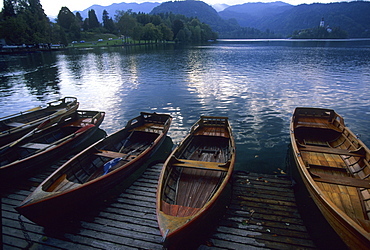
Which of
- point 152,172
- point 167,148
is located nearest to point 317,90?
point 167,148

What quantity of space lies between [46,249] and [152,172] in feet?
20.1

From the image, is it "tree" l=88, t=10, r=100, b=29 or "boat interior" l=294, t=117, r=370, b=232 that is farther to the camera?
"tree" l=88, t=10, r=100, b=29

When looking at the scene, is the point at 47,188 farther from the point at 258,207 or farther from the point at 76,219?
the point at 258,207

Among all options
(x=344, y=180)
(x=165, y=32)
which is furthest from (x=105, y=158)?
(x=165, y=32)

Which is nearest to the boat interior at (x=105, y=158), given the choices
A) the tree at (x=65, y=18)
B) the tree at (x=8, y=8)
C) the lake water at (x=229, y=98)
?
the lake water at (x=229, y=98)

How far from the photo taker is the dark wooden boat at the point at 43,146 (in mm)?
11352

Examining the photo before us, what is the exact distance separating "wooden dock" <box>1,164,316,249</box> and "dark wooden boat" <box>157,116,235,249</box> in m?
1.19

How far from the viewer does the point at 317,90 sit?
3181 centimetres

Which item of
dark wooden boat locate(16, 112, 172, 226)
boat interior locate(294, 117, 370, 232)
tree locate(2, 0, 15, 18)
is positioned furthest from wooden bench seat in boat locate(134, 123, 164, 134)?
tree locate(2, 0, 15, 18)

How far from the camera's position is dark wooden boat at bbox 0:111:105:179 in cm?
1135

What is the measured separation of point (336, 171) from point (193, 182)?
783 centimetres

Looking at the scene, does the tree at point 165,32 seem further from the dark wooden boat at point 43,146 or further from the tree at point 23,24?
the dark wooden boat at point 43,146

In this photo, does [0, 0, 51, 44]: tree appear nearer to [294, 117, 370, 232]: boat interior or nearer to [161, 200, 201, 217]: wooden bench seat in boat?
[161, 200, 201, 217]: wooden bench seat in boat

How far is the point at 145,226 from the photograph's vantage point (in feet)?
28.1
